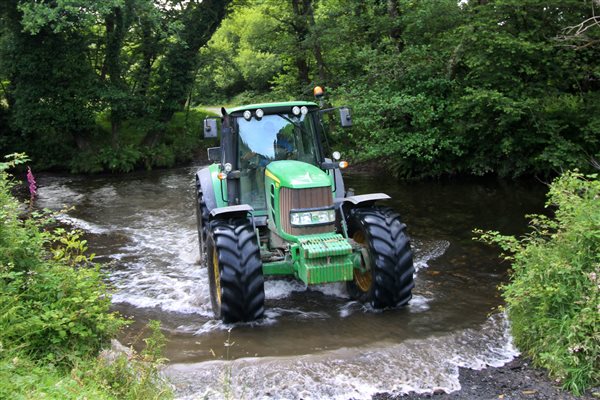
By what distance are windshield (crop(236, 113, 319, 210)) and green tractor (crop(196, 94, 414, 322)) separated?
0.04 ft

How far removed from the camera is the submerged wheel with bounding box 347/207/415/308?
229 inches

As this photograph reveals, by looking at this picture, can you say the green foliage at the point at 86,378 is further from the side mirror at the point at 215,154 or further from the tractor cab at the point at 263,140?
the side mirror at the point at 215,154

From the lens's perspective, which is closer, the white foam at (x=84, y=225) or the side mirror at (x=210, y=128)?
A: the side mirror at (x=210, y=128)

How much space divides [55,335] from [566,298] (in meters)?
4.11

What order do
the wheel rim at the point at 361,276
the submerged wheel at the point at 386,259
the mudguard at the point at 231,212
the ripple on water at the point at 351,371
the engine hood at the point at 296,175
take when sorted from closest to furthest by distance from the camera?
1. the ripple on water at the point at 351,371
2. the submerged wheel at the point at 386,259
3. the engine hood at the point at 296,175
4. the mudguard at the point at 231,212
5. the wheel rim at the point at 361,276

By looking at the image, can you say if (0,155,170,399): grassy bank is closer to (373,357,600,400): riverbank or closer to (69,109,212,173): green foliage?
(373,357,600,400): riverbank

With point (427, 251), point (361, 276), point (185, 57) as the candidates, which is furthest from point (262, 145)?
point (185, 57)

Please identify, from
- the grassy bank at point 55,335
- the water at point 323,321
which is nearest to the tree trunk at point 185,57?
the water at point 323,321

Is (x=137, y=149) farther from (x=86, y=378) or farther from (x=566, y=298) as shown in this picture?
(x=566, y=298)

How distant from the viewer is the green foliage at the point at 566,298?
422cm

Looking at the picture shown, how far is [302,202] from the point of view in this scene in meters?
5.95

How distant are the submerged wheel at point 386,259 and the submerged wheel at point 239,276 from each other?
1220mm

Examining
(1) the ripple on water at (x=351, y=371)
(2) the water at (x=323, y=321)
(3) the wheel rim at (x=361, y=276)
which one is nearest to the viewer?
(1) the ripple on water at (x=351, y=371)

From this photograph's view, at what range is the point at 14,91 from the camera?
18250 millimetres
